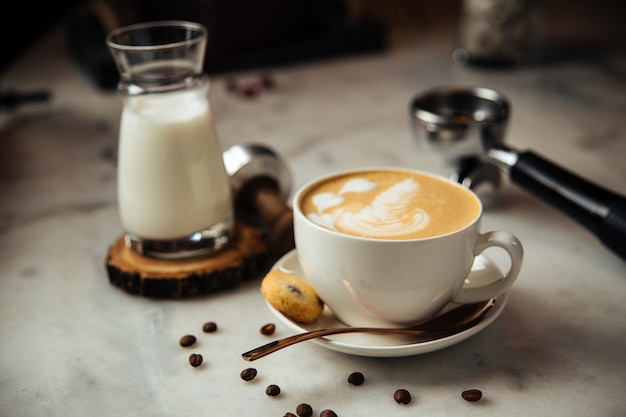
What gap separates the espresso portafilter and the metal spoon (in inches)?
8.2

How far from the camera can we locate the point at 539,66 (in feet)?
5.61

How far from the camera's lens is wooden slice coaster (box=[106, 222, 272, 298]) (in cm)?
84

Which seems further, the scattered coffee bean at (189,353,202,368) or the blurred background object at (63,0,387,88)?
the blurred background object at (63,0,387,88)

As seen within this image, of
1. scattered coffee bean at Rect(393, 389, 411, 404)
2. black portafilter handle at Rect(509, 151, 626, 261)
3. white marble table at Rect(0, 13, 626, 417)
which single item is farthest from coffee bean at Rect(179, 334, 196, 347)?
black portafilter handle at Rect(509, 151, 626, 261)

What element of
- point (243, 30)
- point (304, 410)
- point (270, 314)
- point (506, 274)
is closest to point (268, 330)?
point (270, 314)

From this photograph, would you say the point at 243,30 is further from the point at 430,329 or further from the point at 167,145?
the point at 430,329

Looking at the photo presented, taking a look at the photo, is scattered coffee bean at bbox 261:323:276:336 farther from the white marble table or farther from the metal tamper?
the metal tamper


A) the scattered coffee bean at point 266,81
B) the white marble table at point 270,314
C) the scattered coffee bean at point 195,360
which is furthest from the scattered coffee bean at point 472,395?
the scattered coffee bean at point 266,81

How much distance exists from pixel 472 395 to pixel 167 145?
44 cm

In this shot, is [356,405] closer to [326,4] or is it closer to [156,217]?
[156,217]

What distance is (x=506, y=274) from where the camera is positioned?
72 centimetres

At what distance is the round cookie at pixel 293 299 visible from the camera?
725mm

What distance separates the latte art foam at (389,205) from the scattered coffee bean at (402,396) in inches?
5.8

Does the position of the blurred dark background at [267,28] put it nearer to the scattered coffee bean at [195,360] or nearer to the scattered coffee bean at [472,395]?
the scattered coffee bean at [195,360]
